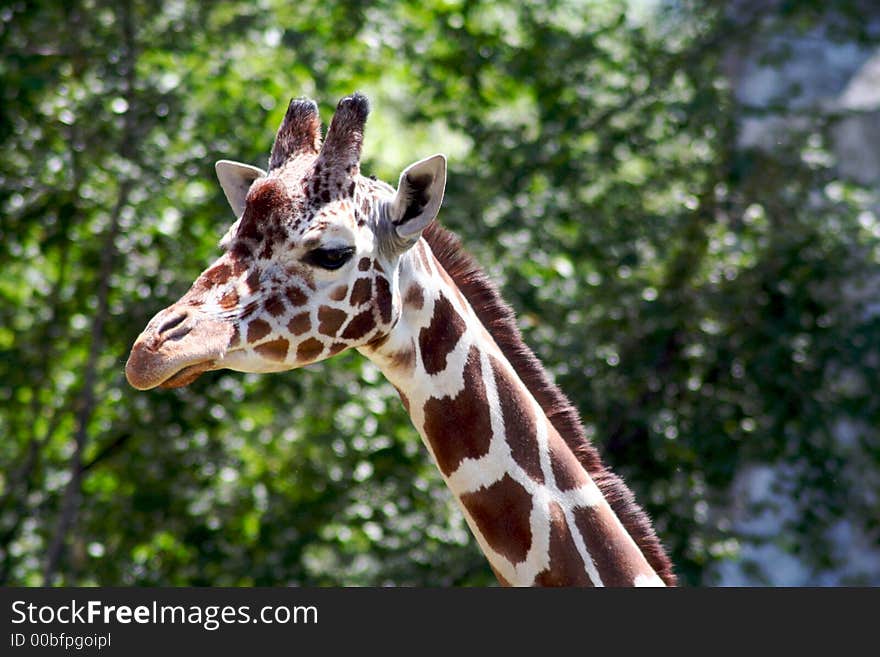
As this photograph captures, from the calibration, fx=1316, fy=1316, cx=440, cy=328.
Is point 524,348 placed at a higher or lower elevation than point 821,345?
higher

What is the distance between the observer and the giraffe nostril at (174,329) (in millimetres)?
2902

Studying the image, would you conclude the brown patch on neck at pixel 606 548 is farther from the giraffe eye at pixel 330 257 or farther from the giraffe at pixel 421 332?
the giraffe eye at pixel 330 257

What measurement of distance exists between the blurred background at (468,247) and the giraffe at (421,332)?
3.08 m

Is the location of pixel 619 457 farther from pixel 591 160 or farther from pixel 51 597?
pixel 51 597

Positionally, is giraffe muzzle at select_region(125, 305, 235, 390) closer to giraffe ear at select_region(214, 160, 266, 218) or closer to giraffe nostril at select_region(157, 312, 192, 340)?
giraffe nostril at select_region(157, 312, 192, 340)

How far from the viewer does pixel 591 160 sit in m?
7.32

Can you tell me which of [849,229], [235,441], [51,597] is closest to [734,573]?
[849,229]

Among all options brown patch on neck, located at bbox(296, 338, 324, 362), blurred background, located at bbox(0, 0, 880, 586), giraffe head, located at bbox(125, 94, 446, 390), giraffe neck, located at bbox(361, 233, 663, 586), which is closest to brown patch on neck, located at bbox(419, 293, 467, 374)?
giraffe neck, located at bbox(361, 233, 663, 586)

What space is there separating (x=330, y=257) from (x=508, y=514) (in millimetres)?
797

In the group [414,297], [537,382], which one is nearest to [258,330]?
[414,297]

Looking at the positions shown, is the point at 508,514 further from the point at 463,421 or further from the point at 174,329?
the point at 174,329

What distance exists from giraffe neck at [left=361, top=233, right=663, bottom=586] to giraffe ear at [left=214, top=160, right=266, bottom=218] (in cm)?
54

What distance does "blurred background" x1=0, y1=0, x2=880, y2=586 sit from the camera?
22.0 feet

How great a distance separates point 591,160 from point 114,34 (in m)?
2.65
